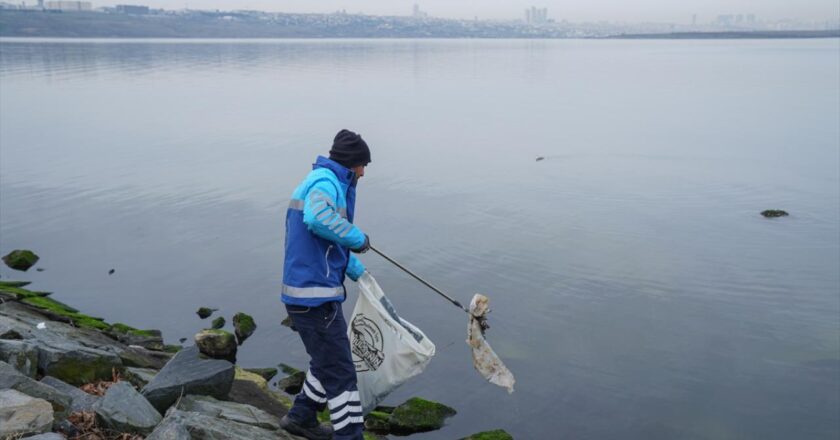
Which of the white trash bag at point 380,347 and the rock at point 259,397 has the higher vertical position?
the white trash bag at point 380,347

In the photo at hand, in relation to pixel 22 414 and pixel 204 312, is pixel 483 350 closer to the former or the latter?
pixel 22 414

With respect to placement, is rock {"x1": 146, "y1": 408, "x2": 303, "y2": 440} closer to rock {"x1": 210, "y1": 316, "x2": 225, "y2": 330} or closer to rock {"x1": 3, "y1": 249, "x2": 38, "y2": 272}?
rock {"x1": 210, "y1": 316, "x2": 225, "y2": 330}

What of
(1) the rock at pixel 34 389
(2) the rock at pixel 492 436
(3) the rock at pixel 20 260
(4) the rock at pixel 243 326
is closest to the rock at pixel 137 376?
(1) the rock at pixel 34 389

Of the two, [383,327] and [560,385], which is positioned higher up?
[383,327]

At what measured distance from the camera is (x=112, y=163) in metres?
27.0

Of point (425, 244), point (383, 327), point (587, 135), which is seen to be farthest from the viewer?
point (587, 135)

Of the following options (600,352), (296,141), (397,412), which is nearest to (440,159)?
(296,141)

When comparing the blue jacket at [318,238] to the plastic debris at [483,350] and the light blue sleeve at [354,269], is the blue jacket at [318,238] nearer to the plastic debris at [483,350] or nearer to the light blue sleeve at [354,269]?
the light blue sleeve at [354,269]

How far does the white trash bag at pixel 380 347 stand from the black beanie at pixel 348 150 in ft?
3.66

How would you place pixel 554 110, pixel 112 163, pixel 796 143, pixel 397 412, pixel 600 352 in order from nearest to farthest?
pixel 397 412 < pixel 600 352 < pixel 112 163 < pixel 796 143 < pixel 554 110

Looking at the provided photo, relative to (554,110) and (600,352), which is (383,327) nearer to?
(600,352)

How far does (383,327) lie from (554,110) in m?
38.1

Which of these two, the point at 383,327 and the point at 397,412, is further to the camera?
the point at 397,412

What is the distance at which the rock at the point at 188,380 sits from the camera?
7.08m
